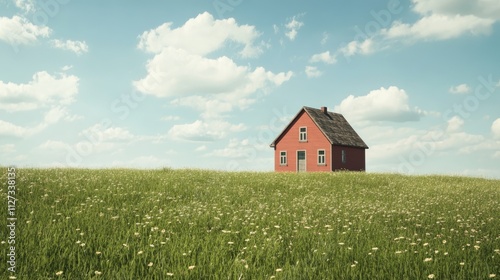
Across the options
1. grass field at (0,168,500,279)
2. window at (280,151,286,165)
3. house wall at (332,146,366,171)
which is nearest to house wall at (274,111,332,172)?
window at (280,151,286,165)

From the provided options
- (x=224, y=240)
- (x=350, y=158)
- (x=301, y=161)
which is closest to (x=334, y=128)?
(x=350, y=158)

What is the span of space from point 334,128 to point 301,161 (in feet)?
19.4

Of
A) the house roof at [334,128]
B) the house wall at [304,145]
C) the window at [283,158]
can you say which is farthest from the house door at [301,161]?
the house roof at [334,128]

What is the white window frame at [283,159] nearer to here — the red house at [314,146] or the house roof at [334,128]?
the red house at [314,146]

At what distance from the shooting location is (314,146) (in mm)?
43219

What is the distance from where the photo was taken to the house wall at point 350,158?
1686 inches

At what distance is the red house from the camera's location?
139 feet

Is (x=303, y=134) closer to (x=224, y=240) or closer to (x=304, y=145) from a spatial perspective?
(x=304, y=145)

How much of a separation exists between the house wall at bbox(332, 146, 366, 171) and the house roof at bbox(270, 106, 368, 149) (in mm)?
618

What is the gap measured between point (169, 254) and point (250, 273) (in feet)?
5.33

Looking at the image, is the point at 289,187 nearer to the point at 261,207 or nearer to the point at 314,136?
the point at 261,207

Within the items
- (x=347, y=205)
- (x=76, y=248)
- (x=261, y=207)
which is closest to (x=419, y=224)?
(x=347, y=205)

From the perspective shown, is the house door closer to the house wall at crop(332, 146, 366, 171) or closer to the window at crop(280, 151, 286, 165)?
the window at crop(280, 151, 286, 165)

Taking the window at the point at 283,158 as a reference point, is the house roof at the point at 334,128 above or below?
above
